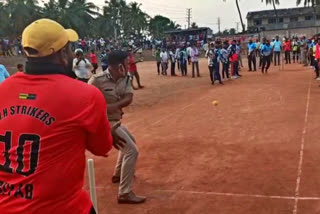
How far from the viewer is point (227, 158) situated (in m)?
7.48

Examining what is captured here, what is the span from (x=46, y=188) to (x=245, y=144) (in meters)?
6.67

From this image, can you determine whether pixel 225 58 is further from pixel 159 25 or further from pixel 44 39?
pixel 159 25

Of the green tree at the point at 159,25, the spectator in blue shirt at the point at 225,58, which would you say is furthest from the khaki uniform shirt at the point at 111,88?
the green tree at the point at 159,25

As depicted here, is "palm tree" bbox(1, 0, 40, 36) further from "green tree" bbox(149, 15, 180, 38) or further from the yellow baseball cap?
the yellow baseball cap

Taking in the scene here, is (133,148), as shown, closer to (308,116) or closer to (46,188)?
(46,188)

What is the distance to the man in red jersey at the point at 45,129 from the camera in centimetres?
209

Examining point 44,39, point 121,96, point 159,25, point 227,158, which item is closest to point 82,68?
point 227,158

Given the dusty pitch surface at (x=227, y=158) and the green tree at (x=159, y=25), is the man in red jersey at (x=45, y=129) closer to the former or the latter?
the dusty pitch surface at (x=227, y=158)

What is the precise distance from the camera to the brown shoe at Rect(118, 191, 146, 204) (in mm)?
5762

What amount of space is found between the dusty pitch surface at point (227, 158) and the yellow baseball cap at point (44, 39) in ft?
11.9

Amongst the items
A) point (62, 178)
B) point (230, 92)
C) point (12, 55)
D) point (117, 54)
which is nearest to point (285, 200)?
point (117, 54)

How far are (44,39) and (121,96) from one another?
3561mm

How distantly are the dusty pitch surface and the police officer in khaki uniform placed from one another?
0.21 metres

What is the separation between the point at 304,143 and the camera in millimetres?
8125
